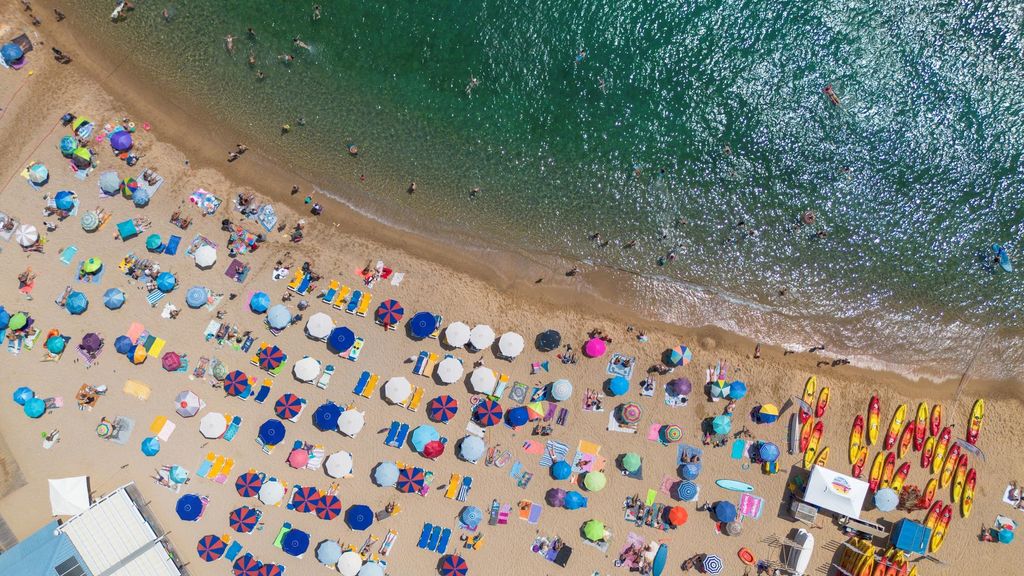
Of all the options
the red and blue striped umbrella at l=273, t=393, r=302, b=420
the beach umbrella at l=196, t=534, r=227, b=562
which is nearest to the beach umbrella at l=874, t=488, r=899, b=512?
the red and blue striped umbrella at l=273, t=393, r=302, b=420

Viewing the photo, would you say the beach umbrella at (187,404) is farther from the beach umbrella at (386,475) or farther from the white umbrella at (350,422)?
the beach umbrella at (386,475)

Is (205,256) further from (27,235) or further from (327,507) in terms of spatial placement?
(327,507)

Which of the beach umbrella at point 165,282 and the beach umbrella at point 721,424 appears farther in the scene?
the beach umbrella at point 165,282

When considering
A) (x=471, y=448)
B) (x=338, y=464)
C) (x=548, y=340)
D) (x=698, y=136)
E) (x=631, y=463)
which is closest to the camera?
(x=338, y=464)

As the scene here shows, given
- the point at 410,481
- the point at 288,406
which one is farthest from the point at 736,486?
the point at 288,406

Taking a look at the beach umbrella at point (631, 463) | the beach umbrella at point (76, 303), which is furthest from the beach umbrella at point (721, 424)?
the beach umbrella at point (76, 303)

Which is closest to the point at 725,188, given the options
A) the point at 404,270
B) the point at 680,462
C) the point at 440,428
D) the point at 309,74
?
the point at 680,462
